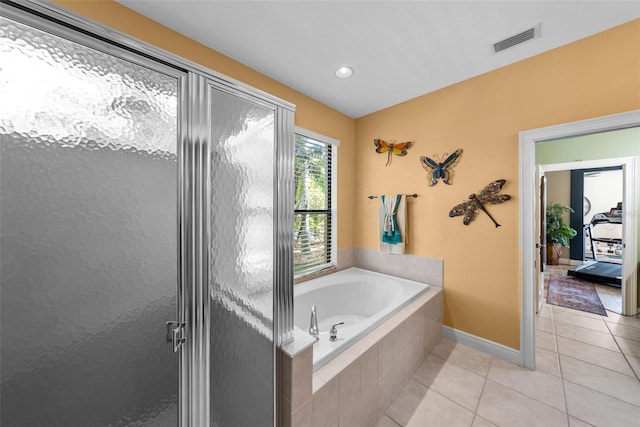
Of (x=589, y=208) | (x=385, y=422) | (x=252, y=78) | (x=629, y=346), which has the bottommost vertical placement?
(x=385, y=422)

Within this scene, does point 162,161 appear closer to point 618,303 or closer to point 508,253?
point 508,253

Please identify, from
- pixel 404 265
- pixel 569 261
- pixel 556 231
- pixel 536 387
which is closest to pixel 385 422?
pixel 536 387

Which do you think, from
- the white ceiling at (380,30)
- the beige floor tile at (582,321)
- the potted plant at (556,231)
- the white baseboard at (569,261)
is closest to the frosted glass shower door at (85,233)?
the white ceiling at (380,30)

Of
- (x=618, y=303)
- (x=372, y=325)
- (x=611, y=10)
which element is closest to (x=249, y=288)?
(x=372, y=325)

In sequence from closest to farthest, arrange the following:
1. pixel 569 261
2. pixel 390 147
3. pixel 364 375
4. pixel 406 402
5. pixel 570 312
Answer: pixel 364 375 → pixel 406 402 → pixel 390 147 → pixel 570 312 → pixel 569 261

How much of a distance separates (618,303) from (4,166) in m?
5.43

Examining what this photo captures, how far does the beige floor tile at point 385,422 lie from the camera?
150 centimetres

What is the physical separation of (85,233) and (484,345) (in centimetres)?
287

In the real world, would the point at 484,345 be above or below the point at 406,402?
above

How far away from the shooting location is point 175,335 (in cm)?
78

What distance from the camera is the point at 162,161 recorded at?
0.76 metres

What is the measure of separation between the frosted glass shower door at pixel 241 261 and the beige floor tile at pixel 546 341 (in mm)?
2619

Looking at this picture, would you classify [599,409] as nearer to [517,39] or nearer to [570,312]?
[570,312]

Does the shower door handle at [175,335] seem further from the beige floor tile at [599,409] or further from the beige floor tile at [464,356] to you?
the beige floor tile at [599,409]
